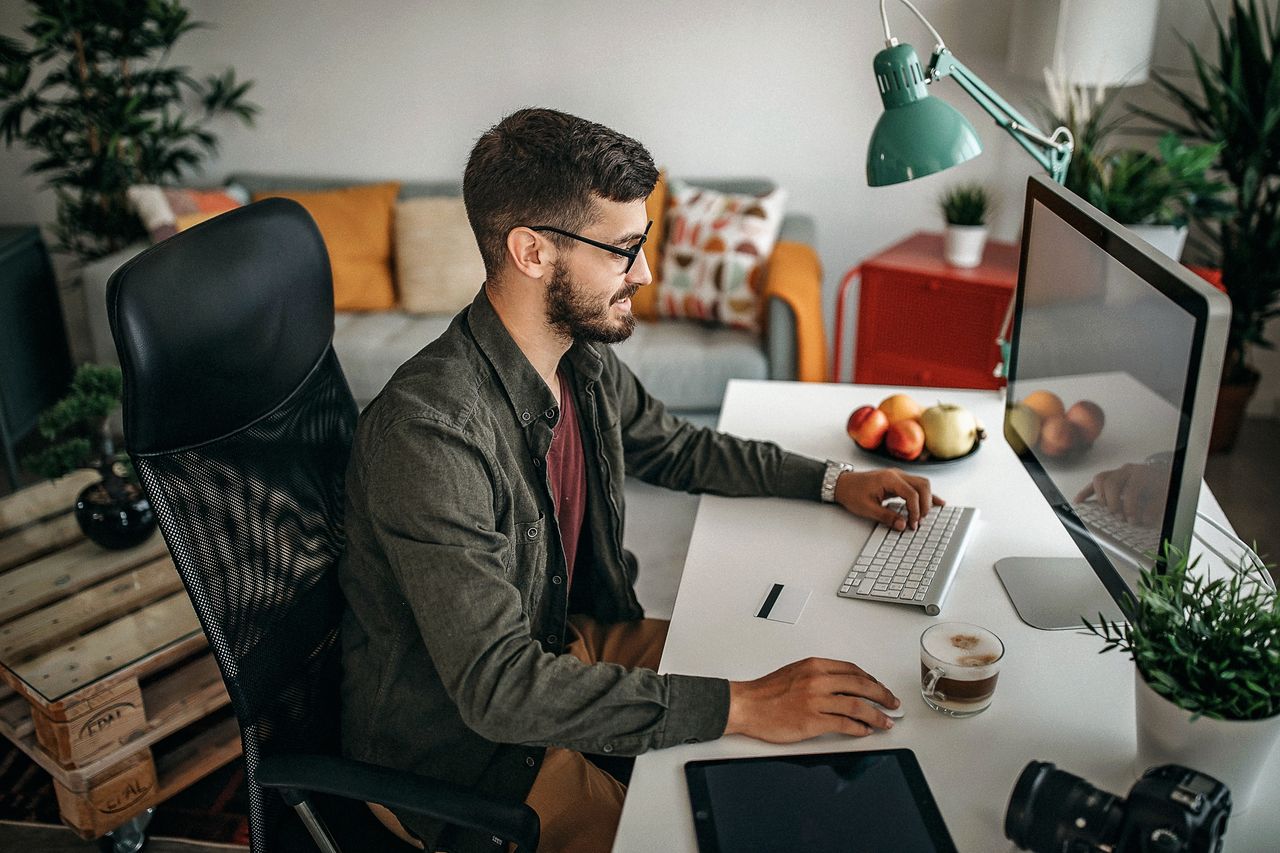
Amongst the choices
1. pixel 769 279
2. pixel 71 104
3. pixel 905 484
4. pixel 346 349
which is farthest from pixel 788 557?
pixel 71 104

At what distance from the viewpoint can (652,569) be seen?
106 inches

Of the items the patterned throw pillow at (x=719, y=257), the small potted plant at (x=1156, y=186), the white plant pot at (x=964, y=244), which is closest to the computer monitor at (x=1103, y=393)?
the small potted plant at (x=1156, y=186)

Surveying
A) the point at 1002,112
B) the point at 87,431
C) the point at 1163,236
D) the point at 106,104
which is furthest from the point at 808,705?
the point at 106,104

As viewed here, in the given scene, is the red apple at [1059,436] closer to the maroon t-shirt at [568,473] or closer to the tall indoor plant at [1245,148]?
the maroon t-shirt at [568,473]

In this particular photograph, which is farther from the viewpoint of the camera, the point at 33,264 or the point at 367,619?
the point at 33,264

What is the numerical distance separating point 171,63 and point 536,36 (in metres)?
1.35

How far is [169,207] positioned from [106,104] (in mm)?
488

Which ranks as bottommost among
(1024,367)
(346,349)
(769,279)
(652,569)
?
(652,569)

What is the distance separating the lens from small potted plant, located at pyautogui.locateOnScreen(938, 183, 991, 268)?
300 centimetres

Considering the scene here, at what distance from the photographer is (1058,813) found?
90cm

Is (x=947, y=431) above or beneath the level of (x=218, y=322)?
beneath

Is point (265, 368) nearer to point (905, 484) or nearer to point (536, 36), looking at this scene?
point (905, 484)

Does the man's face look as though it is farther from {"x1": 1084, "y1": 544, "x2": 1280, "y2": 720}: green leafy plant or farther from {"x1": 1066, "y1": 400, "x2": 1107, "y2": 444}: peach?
{"x1": 1084, "y1": 544, "x2": 1280, "y2": 720}: green leafy plant

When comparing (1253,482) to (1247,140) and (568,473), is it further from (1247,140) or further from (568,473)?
(568,473)
